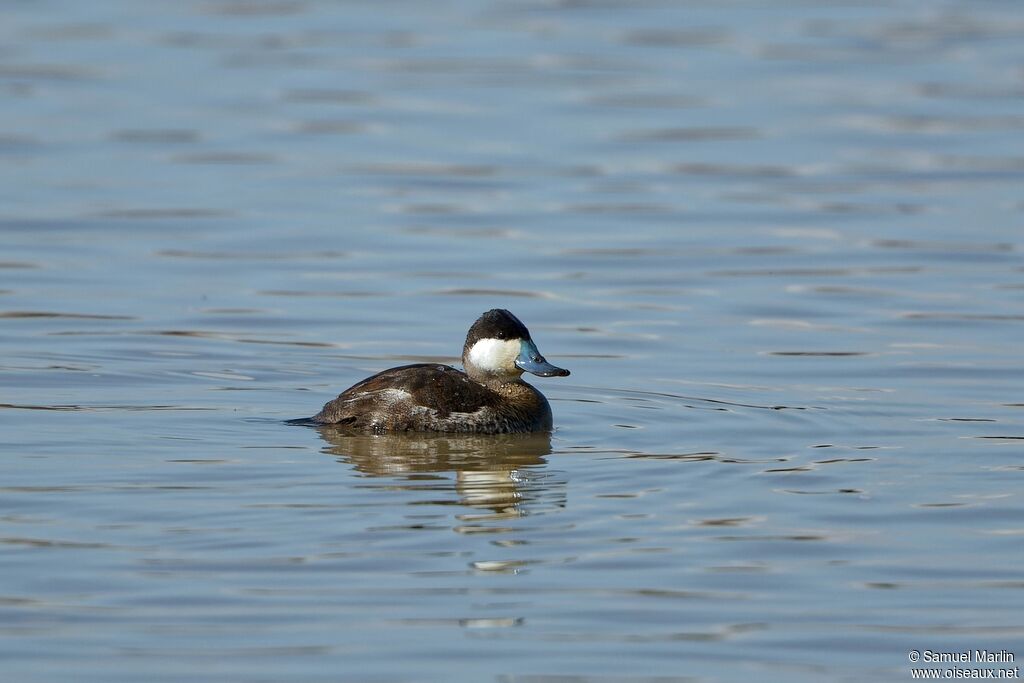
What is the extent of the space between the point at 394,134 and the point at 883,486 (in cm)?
1168

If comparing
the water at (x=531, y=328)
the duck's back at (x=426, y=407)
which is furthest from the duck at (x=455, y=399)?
the water at (x=531, y=328)

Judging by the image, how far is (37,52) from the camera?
24.1 m

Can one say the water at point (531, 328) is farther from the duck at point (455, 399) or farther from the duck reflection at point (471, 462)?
the duck at point (455, 399)

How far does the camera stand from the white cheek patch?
1063 cm

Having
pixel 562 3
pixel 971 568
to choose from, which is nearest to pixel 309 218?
pixel 971 568

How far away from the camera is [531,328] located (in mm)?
13250

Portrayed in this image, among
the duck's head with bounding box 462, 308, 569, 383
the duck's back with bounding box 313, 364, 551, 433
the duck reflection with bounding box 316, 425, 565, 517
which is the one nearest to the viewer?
the duck reflection with bounding box 316, 425, 565, 517

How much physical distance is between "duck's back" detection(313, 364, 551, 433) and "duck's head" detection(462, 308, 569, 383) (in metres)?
0.27

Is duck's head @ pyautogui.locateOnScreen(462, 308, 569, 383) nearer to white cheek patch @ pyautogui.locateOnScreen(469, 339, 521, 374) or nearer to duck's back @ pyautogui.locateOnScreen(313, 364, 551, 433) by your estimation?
white cheek patch @ pyautogui.locateOnScreen(469, 339, 521, 374)

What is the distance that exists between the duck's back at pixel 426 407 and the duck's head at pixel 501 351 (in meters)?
0.27

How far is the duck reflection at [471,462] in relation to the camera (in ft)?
29.1

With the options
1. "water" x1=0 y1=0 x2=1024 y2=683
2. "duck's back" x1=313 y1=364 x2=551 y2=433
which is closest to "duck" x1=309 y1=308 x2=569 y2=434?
"duck's back" x1=313 y1=364 x2=551 y2=433

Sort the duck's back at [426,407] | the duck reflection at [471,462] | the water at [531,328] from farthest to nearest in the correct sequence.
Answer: the duck's back at [426,407] → the duck reflection at [471,462] → the water at [531,328]

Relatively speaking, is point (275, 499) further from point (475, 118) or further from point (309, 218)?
point (475, 118)
